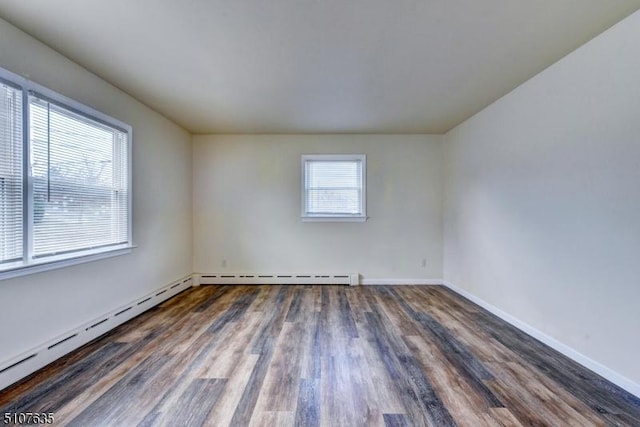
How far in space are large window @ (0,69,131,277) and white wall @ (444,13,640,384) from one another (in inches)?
169

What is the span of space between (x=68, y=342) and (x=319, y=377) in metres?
2.20

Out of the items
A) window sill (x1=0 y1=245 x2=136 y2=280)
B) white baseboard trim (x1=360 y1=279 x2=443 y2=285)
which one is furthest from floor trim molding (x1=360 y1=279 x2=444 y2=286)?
window sill (x1=0 y1=245 x2=136 y2=280)

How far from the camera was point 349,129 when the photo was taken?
4195 millimetres

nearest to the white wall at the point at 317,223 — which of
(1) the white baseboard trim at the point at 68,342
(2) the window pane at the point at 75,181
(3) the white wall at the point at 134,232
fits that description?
(3) the white wall at the point at 134,232

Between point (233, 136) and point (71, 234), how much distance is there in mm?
2731

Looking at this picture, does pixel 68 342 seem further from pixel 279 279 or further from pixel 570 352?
pixel 570 352

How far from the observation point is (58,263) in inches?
85.4

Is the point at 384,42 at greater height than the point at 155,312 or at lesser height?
greater

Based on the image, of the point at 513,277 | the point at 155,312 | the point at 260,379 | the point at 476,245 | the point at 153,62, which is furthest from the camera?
the point at 476,245

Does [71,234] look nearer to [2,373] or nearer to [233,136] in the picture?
[2,373]

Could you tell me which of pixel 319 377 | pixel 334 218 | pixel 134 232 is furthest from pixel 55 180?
pixel 334 218

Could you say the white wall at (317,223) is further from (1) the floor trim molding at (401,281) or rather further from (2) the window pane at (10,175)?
(2) the window pane at (10,175)

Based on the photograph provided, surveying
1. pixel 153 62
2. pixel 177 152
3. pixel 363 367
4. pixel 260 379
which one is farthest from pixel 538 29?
pixel 177 152

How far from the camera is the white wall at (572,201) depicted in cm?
183
